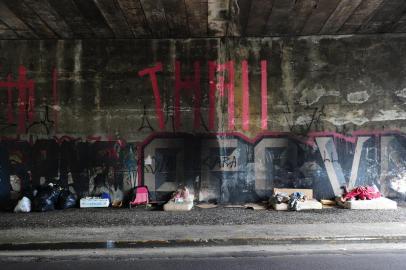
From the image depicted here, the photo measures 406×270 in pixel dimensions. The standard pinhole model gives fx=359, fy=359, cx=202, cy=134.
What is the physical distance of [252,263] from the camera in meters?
5.37

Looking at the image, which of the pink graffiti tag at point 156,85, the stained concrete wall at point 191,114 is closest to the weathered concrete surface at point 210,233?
the stained concrete wall at point 191,114

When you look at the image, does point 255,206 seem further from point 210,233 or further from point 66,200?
point 66,200

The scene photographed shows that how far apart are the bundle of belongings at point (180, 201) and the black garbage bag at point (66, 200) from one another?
265cm

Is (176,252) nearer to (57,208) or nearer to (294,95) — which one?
(57,208)

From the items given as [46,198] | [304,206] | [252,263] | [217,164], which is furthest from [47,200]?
[304,206]

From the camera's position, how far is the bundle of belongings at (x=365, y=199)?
9078 mm

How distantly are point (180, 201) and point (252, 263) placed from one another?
4343 millimetres

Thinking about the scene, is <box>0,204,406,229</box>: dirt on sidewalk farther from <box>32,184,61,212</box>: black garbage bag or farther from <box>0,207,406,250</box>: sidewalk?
<box>32,184,61,212</box>: black garbage bag

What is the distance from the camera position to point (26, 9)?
327 inches

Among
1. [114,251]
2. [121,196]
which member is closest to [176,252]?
[114,251]

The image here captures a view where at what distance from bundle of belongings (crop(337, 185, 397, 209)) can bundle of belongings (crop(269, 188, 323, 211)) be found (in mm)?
731

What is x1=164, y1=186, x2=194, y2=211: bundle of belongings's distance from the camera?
929 cm

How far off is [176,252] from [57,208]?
513cm

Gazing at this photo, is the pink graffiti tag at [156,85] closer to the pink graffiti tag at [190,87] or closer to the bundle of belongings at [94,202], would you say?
the pink graffiti tag at [190,87]
